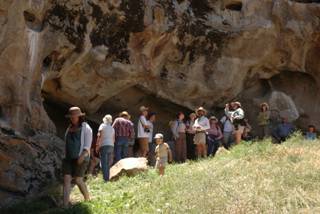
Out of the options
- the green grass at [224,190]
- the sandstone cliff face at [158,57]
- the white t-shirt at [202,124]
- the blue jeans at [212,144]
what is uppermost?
the sandstone cliff face at [158,57]

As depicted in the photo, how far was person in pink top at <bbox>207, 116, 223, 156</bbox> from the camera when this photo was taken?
13.1 m

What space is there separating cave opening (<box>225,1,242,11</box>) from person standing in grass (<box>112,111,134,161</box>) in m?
5.76

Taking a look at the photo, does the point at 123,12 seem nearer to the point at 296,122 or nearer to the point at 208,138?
the point at 208,138

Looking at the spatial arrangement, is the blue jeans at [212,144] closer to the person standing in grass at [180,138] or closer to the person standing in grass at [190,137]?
the person standing in grass at [190,137]

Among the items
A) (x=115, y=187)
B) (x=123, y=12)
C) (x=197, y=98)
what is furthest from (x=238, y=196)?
(x=197, y=98)

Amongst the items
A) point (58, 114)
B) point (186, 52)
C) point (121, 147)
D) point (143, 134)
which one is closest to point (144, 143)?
point (143, 134)

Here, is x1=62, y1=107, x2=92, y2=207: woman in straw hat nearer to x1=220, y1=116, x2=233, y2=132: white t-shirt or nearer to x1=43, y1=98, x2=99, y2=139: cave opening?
x1=220, y1=116, x2=233, y2=132: white t-shirt

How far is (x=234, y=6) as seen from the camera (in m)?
15.9

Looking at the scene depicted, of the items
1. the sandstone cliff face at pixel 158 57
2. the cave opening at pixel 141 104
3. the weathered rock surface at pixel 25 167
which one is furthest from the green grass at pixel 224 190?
the cave opening at pixel 141 104

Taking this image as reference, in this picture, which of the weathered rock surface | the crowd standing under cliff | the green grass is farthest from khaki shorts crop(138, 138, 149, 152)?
the green grass

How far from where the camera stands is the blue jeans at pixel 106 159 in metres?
10.1

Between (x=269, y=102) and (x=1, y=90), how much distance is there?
8.76 meters

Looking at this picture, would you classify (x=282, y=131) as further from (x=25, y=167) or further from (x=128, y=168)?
(x=25, y=167)

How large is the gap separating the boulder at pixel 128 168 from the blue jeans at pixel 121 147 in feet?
3.89
